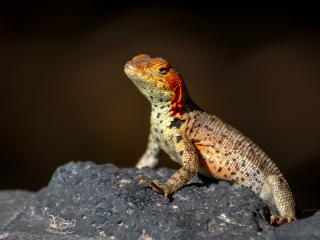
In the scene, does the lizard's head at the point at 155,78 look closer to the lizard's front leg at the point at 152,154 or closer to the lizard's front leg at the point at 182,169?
the lizard's front leg at the point at 182,169

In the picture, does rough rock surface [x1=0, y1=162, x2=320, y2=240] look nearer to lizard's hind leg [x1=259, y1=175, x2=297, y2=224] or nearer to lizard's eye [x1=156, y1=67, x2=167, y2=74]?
lizard's hind leg [x1=259, y1=175, x2=297, y2=224]

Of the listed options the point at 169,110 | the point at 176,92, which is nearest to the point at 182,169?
the point at 169,110

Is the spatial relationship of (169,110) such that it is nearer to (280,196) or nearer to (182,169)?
(182,169)

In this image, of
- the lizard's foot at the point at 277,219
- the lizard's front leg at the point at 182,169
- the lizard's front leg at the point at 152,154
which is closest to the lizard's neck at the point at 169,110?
the lizard's front leg at the point at 182,169

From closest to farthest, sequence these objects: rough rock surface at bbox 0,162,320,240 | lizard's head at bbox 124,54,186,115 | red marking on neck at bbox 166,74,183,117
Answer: rough rock surface at bbox 0,162,320,240 → lizard's head at bbox 124,54,186,115 → red marking on neck at bbox 166,74,183,117

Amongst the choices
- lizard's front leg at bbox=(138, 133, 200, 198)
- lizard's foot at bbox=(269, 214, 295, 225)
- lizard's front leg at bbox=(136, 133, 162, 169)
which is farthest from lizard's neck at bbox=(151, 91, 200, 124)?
lizard's foot at bbox=(269, 214, 295, 225)

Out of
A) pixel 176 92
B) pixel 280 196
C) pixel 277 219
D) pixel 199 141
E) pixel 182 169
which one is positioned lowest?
pixel 277 219

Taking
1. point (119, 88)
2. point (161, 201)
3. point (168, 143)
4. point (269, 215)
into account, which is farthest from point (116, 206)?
point (119, 88)
